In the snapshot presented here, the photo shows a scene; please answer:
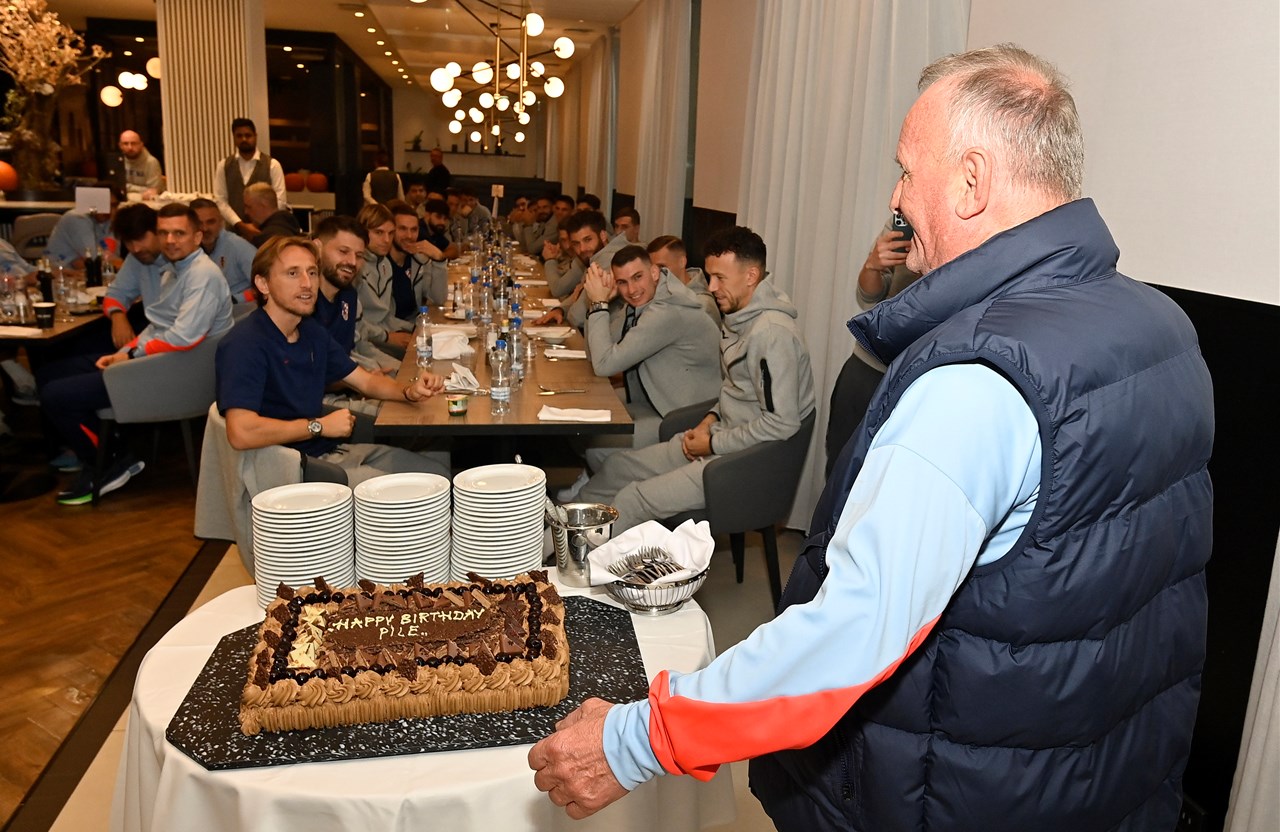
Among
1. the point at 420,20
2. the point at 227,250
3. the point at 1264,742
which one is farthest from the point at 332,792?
the point at 420,20

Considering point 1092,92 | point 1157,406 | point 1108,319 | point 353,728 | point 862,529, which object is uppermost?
point 1092,92

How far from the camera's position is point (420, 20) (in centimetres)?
1305

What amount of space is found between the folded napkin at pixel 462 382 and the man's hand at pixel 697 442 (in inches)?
36.9

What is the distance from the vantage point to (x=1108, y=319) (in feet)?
3.69

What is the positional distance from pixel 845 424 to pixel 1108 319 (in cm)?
280

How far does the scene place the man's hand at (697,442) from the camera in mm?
3963

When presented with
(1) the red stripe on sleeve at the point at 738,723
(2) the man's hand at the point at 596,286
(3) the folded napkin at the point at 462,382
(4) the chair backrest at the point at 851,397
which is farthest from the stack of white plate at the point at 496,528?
(2) the man's hand at the point at 596,286

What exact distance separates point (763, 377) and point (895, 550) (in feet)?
8.70

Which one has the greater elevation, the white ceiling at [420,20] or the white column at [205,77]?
the white ceiling at [420,20]

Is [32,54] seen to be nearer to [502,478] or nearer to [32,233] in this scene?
[32,233]

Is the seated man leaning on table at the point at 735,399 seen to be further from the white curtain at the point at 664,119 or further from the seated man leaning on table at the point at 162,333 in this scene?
the white curtain at the point at 664,119

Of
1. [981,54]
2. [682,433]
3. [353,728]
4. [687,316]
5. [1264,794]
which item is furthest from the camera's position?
[687,316]

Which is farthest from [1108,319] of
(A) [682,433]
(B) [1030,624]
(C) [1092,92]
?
(A) [682,433]

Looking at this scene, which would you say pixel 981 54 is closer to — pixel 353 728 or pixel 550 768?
pixel 550 768
